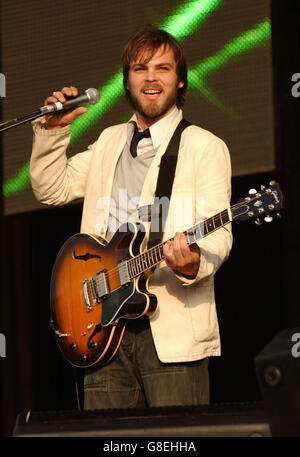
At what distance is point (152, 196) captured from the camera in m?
2.59

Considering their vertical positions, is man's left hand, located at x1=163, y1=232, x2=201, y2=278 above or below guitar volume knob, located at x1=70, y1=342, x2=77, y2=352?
above

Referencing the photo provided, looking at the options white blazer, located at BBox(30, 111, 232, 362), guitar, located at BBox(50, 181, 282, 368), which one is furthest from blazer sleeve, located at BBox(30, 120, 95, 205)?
guitar, located at BBox(50, 181, 282, 368)

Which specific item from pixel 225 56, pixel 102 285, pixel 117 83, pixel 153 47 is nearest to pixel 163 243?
pixel 102 285

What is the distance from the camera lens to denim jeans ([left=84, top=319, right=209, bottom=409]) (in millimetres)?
2420

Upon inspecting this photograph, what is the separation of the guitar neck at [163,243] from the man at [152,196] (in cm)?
4

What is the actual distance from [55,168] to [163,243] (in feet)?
1.73

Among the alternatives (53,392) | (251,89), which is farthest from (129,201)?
(53,392)

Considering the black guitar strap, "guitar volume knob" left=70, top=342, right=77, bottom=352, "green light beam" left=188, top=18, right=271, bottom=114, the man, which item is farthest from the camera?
"green light beam" left=188, top=18, right=271, bottom=114

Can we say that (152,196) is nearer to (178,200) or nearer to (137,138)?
(178,200)

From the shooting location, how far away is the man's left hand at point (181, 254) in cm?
232

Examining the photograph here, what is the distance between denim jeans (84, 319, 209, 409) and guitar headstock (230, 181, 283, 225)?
44cm

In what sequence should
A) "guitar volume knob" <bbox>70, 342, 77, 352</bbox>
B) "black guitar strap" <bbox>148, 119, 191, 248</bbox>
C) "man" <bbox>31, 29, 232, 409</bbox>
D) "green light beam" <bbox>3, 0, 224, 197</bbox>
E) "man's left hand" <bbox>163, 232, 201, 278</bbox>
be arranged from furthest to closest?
"green light beam" <bbox>3, 0, 224, 197</bbox> < "guitar volume knob" <bbox>70, 342, 77, 352</bbox> < "black guitar strap" <bbox>148, 119, 191, 248</bbox> < "man" <bbox>31, 29, 232, 409</bbox> < "man's left hand" <bbox>163, 232, 201, 278</bbox>

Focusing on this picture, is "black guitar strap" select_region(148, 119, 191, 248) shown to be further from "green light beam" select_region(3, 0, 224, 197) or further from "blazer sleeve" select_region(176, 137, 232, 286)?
"green light beam" select_region(3, 0, 224, 197)
